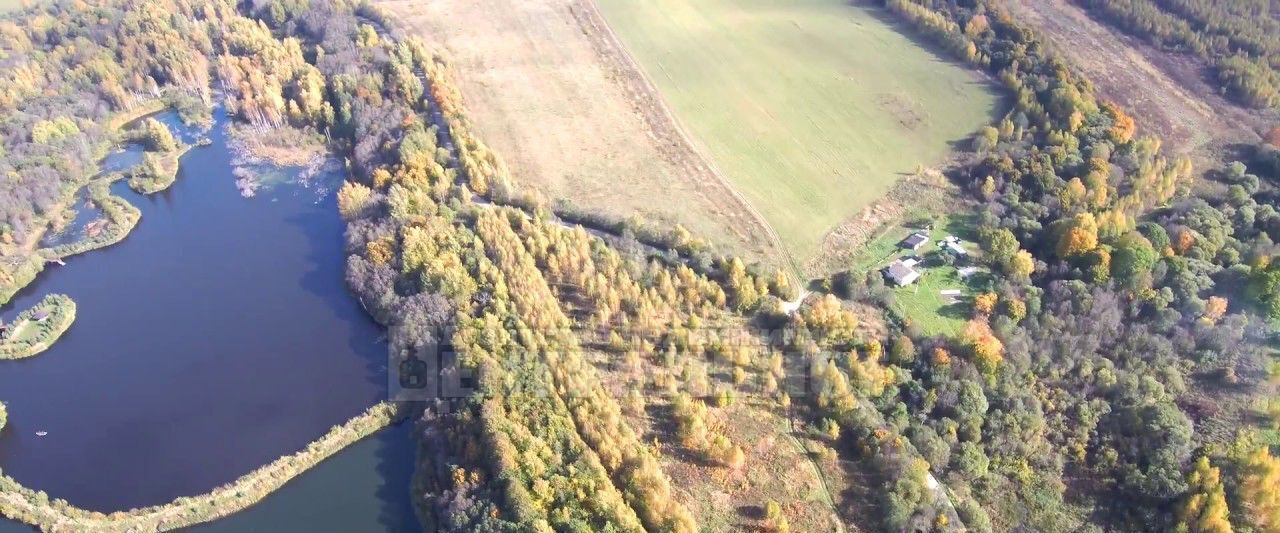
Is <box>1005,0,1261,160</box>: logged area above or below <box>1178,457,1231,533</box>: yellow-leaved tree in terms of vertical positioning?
above

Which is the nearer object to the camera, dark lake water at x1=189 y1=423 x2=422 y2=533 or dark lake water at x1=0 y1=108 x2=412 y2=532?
dark lake water at x1=189 y1=423 x2=422 y2=533

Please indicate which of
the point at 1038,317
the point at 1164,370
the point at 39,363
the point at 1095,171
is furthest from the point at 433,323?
the point at 1095,171

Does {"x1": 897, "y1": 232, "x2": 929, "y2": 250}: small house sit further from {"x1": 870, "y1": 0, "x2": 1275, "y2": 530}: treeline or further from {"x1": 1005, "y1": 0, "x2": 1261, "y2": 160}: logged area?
{"x1": 1005, "y1": 0, "x2": 1261, "y2": 160}: logged area

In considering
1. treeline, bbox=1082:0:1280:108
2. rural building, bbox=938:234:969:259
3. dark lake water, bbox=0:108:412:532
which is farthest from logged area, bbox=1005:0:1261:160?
dark lake water, bbox=0:108:412:532

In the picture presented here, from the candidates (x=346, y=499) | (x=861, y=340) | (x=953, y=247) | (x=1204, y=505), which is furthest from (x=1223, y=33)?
(x=346, y=499)

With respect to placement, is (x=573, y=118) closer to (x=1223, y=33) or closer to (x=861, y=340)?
Answer: (x=861, y=340)

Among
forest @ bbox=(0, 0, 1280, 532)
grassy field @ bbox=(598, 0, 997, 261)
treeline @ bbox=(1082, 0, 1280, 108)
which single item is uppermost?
treeline @ bbox=(1082, 0, 1280, 108)

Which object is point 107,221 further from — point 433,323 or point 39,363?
point 433,323

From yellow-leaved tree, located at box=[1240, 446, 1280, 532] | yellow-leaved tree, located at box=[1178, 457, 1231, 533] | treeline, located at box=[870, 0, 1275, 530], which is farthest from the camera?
treeline, located at box=[870, 0, 1275, 530]
